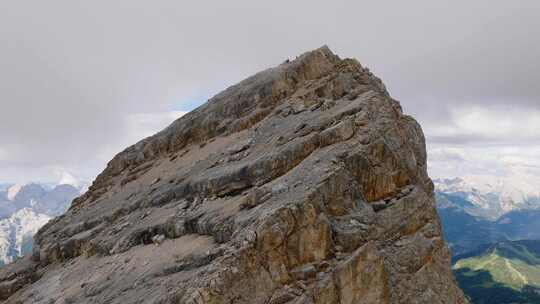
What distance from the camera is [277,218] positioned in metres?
28.0

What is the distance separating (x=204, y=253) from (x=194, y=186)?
11728mm

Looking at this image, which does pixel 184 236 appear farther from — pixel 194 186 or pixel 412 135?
pixel 412 135

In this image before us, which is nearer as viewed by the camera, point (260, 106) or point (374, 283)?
point (374, 283)

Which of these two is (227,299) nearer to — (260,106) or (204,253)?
(204,253)

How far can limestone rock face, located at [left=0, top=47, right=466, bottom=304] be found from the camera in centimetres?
2750

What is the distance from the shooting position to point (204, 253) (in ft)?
97.0

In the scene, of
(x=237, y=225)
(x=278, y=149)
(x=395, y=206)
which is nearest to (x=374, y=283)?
(x=395, y=206)

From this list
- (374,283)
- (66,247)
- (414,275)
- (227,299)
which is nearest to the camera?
(227,299)

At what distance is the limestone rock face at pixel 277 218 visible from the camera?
27.5 m

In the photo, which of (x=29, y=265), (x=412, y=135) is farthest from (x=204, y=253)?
(x=29, y=265)

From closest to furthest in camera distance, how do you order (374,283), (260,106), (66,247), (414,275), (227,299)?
(227,299) < (374,283) < (414,275) < (66,247) < (260,106)

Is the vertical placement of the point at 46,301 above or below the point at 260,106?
below

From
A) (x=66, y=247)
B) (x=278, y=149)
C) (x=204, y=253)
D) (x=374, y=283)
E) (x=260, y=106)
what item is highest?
(x=260, y=106)

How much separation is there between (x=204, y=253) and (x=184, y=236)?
561 cm
